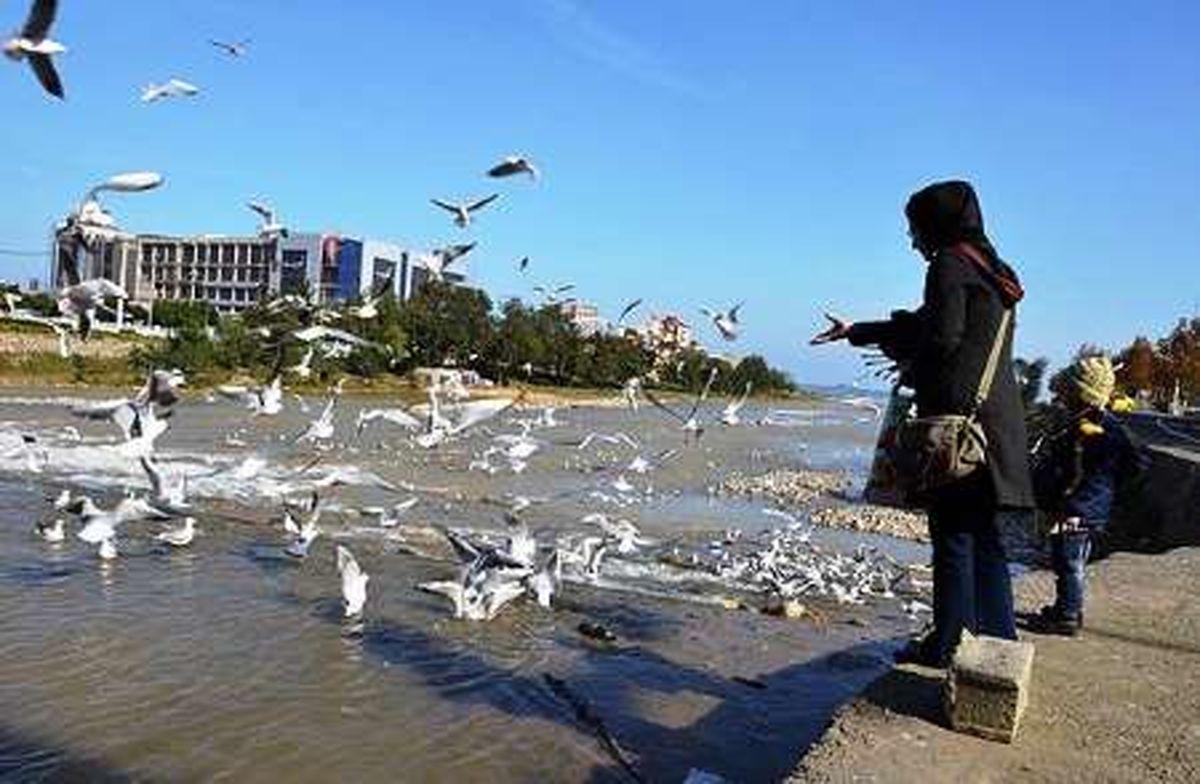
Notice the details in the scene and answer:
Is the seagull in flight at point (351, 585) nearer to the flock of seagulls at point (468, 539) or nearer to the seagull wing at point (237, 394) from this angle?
the flock of seagulls at point (468, 539)

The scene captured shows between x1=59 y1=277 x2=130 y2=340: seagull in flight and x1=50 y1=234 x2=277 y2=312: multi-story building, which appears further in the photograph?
x1=50 y1=234 x2=277 y2=312: multi-story building

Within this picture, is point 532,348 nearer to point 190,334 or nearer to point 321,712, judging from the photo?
point 190,334

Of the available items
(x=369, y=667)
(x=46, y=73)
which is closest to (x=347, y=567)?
(x=369, y=667)

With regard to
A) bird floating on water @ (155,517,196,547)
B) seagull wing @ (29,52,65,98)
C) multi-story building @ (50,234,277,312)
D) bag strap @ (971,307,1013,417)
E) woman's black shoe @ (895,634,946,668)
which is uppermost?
multi-story building @ (50,234,277,312)

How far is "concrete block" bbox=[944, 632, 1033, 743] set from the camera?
5258 mm

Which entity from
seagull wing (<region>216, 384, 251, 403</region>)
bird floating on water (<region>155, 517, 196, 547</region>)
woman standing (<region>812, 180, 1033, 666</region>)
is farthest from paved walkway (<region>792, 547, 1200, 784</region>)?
bird floating on water (<region>155, 517, 196, 547</region>)

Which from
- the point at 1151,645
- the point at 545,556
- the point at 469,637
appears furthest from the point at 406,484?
the point at 1151,645

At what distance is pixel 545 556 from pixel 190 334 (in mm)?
45591

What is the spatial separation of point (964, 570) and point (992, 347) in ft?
3.42

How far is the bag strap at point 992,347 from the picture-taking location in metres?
5.86

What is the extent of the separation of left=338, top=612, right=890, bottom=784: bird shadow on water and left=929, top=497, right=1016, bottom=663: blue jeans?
4.00 ft

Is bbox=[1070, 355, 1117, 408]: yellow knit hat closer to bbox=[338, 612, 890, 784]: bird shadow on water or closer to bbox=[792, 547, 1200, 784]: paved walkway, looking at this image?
bbox=[792, 547, 1200, 784]: paved walkway

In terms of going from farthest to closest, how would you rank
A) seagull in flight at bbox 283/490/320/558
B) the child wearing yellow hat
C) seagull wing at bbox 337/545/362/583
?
1. seagull in flight at bbox 283/490/320/558
2. seagull wing at bbox 337/545/362/583
3. the child wearing yellow hat

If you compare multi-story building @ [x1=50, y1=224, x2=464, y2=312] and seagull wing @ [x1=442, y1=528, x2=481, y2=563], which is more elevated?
multi-story building @ [x1=50, y1=224, x2=464, y2=312]
